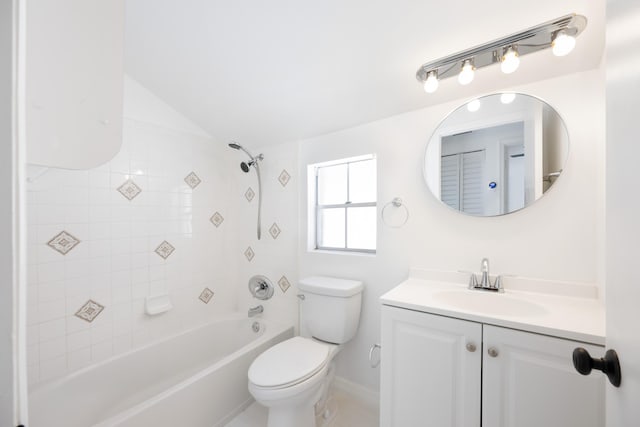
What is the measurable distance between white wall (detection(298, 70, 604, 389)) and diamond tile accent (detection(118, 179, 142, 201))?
1.19 metres

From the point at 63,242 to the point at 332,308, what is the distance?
1687 mm

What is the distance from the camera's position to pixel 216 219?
2.26 metres

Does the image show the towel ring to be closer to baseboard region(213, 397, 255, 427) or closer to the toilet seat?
the toilet seat

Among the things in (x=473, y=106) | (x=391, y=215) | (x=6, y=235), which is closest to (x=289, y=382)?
(x=391, y=215)

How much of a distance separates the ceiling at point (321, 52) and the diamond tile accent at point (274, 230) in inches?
A: 32.6

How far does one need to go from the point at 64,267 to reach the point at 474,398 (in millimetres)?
2231

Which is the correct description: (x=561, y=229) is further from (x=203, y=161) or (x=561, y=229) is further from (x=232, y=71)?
(x=203, y=161)

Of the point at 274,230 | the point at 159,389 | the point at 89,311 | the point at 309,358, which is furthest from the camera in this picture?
the point at 274,230

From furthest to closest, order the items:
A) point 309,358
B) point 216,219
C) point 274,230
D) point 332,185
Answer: point 216,219, point 274,230, point 332,185, point 309,358

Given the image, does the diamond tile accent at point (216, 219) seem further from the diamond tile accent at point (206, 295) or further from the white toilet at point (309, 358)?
the white toilet at point (309, 358)

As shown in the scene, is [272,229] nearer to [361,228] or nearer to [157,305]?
[361,228]

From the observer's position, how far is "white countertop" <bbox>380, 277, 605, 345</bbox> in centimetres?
86

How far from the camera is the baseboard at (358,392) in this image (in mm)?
1647

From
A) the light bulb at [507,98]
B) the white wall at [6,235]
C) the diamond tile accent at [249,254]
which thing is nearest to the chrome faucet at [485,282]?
the light bulb at [507,98]
